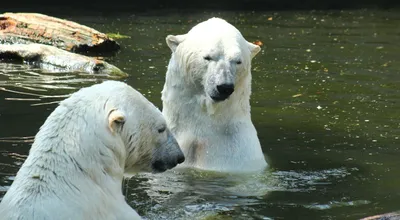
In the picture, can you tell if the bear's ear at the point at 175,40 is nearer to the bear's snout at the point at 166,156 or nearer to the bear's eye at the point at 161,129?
the bear's snout at the point at 166,156

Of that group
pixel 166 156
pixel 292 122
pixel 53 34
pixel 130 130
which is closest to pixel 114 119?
pixel 130 130

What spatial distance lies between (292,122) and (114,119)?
4.89m

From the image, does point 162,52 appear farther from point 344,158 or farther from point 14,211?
point 14,211

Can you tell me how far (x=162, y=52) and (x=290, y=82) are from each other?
3.02 m

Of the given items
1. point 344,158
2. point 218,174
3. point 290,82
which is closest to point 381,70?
point 290,82

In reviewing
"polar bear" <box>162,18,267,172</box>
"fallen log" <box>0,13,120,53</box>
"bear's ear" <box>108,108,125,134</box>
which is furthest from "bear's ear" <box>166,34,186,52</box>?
"fallen log" <box>0,13,120,53</box>

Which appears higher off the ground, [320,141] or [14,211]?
[14,211]

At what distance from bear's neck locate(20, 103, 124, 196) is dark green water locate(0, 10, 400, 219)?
5.56 feet

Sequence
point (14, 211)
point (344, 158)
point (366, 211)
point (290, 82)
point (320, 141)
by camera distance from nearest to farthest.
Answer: point (14, 211)
point (366, 211)
point (344, 158)
point (320, 141)
point (290, 82)

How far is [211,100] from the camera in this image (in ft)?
21.9

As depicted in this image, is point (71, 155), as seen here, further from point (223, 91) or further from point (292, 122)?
point (292, 122)

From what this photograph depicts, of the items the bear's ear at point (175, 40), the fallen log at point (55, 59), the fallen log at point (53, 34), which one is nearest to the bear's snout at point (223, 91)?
the bear's ear at point (175, 40)

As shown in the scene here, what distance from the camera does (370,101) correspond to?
1001 centimetres

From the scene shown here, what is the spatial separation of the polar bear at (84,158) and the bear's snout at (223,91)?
170 cm
